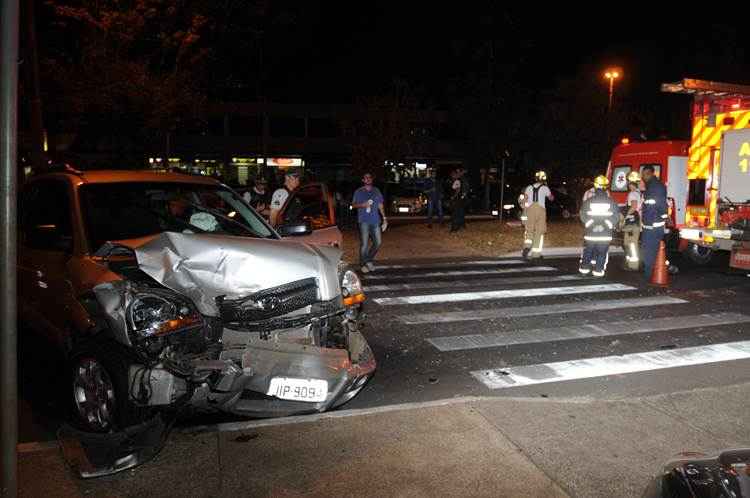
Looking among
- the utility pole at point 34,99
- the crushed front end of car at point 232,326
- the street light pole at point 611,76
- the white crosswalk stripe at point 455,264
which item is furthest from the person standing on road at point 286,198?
the street light pole at point 611,76

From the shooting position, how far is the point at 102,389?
4.56m

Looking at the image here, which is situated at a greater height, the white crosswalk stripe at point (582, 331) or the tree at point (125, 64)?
the tree at point (125, 64)

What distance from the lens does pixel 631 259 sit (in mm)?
12531

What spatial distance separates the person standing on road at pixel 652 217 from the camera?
11312 mm

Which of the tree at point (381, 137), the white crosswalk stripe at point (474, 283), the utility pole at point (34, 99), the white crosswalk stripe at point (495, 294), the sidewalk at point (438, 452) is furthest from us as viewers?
the tree at point (381, 137)

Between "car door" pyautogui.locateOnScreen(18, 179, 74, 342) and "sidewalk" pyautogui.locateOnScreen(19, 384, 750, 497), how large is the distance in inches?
47.8

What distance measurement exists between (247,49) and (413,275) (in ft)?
39.1

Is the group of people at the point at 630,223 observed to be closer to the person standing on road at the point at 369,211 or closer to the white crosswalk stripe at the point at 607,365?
the person standing on road at the point at 369,211

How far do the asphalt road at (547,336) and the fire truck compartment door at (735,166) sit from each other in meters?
1.44

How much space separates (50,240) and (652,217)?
953 cm

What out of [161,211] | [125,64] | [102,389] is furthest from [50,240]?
[125,64]

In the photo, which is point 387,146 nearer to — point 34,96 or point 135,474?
point 34,96

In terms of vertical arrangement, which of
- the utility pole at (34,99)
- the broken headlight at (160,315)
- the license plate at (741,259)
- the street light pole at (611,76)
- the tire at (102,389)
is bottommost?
the tire at (102,389)

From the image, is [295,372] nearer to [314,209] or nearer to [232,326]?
[232,326]
